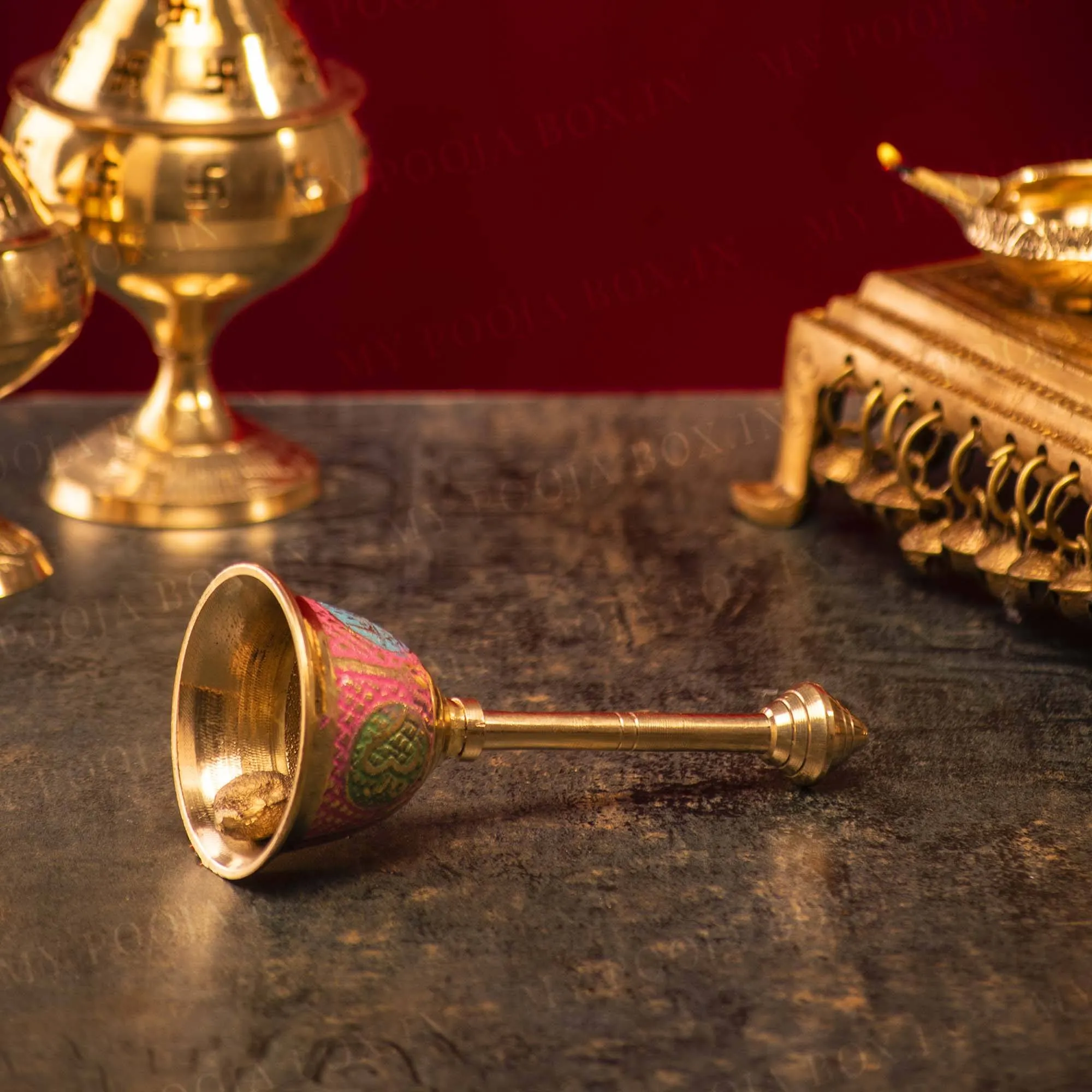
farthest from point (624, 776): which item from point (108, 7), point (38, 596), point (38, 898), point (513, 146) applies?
point (513, 146)

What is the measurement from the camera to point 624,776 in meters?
1.14

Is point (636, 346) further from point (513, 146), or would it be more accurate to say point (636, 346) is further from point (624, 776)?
point (624, 776)

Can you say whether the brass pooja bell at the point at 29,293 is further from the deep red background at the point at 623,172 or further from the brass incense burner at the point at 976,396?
the deep red background at the point at 623,172

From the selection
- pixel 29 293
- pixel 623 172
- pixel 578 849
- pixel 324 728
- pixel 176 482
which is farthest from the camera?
pixel 623 172

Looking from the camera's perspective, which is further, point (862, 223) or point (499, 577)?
point (862, 223)

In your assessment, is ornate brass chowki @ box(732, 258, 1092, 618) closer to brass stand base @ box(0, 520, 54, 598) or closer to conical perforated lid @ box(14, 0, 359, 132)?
conical perforated lid @ box(14, 0, 359, 132)

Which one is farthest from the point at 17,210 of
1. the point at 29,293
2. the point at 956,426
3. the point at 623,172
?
the point at 623,172

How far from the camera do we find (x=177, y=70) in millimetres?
1415

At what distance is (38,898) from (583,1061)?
338mm

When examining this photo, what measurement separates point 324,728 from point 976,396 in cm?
66

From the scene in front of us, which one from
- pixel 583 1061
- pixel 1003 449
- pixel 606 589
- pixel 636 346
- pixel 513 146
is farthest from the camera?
pixel 636 346

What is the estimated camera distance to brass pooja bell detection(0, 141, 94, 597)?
4.33ft

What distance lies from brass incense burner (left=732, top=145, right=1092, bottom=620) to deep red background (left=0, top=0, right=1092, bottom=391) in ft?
2.61

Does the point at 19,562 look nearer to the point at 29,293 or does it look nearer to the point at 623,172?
the point at 29,293
